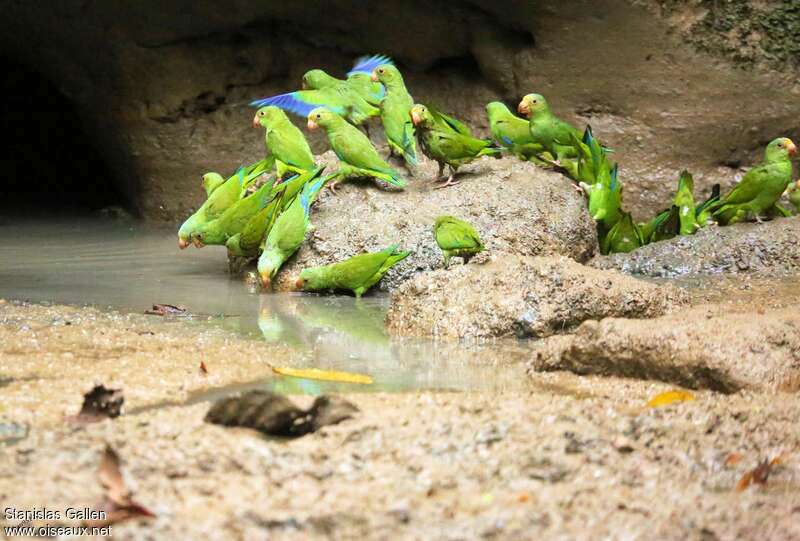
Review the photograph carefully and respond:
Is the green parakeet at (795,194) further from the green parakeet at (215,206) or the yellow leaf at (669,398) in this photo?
the yellow leaf at (669,398)

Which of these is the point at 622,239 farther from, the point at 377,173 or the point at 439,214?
the point at 377,173

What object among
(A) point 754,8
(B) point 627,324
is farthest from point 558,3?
(B) point 627,324

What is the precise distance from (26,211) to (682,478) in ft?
27.0

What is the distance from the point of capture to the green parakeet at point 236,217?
6.20 metres

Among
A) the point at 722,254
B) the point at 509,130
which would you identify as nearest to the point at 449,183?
the point at 509,130

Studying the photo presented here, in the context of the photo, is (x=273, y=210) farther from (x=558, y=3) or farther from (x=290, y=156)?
(x=558, y=3)

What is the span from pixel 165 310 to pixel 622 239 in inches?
125

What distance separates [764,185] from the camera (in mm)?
6703

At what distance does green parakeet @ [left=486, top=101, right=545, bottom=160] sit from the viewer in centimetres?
694

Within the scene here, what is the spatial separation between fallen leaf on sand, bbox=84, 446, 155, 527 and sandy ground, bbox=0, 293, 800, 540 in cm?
3

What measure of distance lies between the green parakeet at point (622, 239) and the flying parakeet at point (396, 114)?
134 centimetres

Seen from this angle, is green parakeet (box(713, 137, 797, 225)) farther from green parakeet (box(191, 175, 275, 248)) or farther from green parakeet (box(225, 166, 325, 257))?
green parakeet (box(191, 175, 275, 248))

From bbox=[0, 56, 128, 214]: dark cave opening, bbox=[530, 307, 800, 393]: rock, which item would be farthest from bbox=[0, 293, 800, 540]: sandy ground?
bbox=[0, 56, 128, 214]: dark cave opening

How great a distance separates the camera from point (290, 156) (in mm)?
6449
